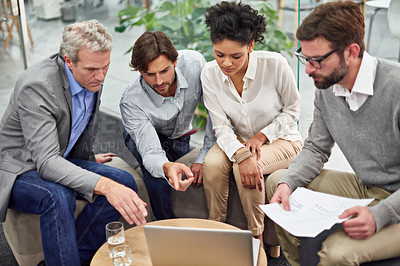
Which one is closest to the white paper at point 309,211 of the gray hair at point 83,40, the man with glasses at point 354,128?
the man with glasses at point 354,128

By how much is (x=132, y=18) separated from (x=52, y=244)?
206 centimetres

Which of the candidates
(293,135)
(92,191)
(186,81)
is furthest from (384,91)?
(92,191)

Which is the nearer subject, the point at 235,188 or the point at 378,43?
the point at 235,188

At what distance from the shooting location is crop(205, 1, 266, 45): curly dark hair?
92.8 inches

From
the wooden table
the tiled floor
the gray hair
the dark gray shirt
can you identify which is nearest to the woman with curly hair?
the dark gray shirt

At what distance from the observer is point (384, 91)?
1.89 m

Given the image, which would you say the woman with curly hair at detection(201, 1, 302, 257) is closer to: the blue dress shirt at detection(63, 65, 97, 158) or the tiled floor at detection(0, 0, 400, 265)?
the blue dress shirt at detection(63, 65, 97, 158)

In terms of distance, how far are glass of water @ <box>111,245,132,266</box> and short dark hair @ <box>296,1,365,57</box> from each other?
102 cm

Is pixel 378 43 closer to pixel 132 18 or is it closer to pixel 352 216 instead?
pixel 132 18

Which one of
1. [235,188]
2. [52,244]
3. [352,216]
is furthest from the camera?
[235,188]

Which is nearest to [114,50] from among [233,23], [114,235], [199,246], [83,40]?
[83,40]

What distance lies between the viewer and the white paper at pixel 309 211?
1784mm

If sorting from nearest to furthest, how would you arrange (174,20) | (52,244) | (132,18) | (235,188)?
(52,244) → (235,188) → (174,20) → (132,18)

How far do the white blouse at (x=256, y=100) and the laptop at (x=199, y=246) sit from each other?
0.79 metres
